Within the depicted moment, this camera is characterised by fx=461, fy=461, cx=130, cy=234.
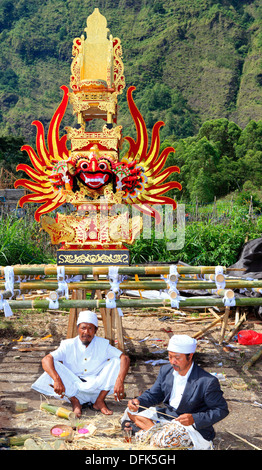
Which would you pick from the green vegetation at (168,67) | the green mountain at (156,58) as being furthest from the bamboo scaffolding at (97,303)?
the green mountain at (156,58)

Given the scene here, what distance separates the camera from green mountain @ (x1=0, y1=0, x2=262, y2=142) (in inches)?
2650

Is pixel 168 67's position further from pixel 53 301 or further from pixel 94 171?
pixel 53 301

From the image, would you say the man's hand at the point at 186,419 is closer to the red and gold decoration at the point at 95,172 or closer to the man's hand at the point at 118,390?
the man's hand at the point at 118,390

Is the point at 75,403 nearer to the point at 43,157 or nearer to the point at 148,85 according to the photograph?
the point at 43,157

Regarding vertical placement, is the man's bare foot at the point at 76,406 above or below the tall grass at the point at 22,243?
below

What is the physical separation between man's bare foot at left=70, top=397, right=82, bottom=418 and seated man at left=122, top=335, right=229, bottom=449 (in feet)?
2.18

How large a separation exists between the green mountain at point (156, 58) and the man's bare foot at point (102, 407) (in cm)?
5877

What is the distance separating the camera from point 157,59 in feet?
249

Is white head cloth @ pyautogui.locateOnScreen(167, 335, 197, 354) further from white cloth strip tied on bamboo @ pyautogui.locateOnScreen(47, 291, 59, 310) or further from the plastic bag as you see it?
the plastic bag

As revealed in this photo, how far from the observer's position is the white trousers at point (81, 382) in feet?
15.0

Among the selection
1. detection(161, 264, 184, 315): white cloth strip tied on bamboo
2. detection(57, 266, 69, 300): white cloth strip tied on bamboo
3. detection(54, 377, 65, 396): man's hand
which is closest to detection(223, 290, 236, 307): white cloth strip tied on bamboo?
detection(161, 264, 184, 315): white cloth strip tied on bamboo

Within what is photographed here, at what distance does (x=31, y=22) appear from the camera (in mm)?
83812
